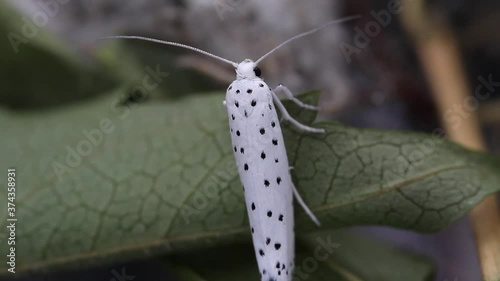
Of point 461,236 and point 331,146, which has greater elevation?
point 331,146

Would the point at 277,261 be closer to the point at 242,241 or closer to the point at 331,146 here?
the point at 242,241

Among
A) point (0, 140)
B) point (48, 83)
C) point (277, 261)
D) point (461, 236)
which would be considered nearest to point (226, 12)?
point (48, 83)
